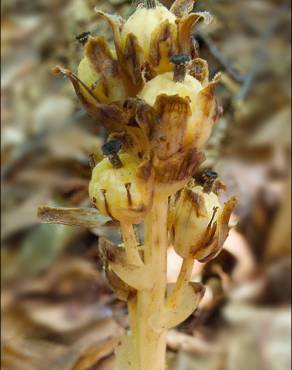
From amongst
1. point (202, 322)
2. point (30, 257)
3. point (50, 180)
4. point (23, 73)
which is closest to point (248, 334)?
point (202, 322)

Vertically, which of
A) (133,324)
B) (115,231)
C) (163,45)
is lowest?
(133,324)

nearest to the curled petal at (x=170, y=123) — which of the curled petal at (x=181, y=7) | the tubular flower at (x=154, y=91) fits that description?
the tubular flower at (x=154, y=91)

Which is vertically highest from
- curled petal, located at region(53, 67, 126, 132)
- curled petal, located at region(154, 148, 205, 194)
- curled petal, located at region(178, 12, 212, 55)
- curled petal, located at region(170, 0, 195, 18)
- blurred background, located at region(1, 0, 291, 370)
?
blurred background, located at region(1, 0, 291, 370)

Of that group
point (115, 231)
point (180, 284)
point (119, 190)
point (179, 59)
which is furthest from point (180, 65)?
point (115, 231)

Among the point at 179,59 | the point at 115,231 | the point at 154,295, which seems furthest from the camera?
the point at 115,231

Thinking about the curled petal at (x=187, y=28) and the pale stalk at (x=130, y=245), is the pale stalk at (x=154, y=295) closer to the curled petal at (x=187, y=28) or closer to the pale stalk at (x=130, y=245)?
the pale stalk at (x=130, y=245)

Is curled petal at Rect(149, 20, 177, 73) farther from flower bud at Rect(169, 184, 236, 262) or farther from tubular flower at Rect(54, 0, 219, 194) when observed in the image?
flower bud at Rect(169, 184, 236, 262)

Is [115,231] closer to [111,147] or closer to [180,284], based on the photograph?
[180,284]

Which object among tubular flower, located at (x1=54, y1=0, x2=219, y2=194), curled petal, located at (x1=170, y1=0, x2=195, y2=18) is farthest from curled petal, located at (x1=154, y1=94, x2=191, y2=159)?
curled petal, located at (x1=170, y1=0, x2=195, y2=18)
